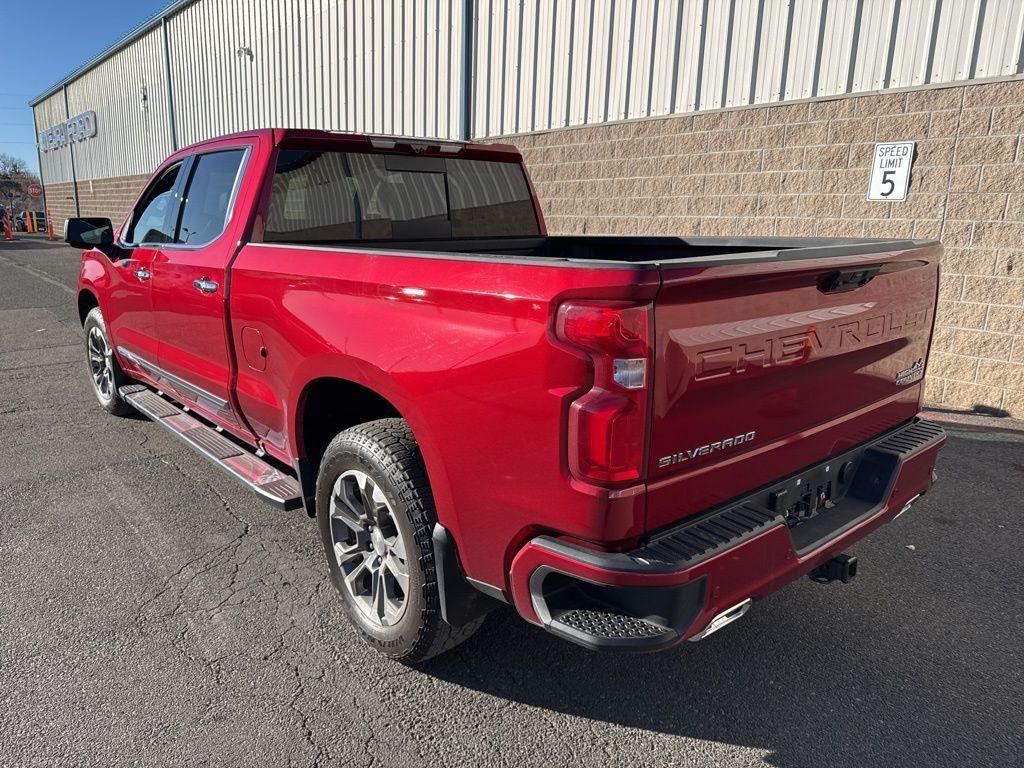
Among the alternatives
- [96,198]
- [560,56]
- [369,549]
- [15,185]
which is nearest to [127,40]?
[96,198]

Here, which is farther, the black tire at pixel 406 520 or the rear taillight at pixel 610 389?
the black tire at pixel 406 520

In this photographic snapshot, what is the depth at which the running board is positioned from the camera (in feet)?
10.3

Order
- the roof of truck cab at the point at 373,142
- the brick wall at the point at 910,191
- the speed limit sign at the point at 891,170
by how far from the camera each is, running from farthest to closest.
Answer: the speed limit sign at the point at 891,170
the brick wall at the point at 910,191
the roof of truck cab at the point at 373,142

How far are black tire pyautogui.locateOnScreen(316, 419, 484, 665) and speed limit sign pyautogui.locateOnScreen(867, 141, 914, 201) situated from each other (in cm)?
528

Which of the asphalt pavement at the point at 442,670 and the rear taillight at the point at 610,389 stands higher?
the rear taillight at the point at 610,389

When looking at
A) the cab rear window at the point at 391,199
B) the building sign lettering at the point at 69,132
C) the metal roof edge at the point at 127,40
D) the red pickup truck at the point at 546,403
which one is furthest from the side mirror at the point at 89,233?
the building sign lettering at the point at 69,132

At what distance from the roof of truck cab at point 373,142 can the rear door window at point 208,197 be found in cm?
12

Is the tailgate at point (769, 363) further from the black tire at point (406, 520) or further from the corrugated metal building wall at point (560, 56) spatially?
the corrugated metal building wall at point (560, 56)

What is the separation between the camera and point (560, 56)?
27.4 feet

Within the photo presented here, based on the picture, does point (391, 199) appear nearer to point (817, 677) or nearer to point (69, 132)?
point (817, 677)

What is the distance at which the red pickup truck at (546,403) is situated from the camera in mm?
1856

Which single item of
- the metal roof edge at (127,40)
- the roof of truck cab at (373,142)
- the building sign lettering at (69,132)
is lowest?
the roof of truck cab at (373,142)

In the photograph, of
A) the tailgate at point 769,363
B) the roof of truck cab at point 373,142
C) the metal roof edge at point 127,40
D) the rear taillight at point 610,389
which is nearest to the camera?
the rear taillight at point 610,389

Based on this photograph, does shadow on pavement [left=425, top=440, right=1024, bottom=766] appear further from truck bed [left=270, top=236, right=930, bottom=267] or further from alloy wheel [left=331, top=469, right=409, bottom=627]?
truck bed [left=270, top=236, right=930, bottom=267]
